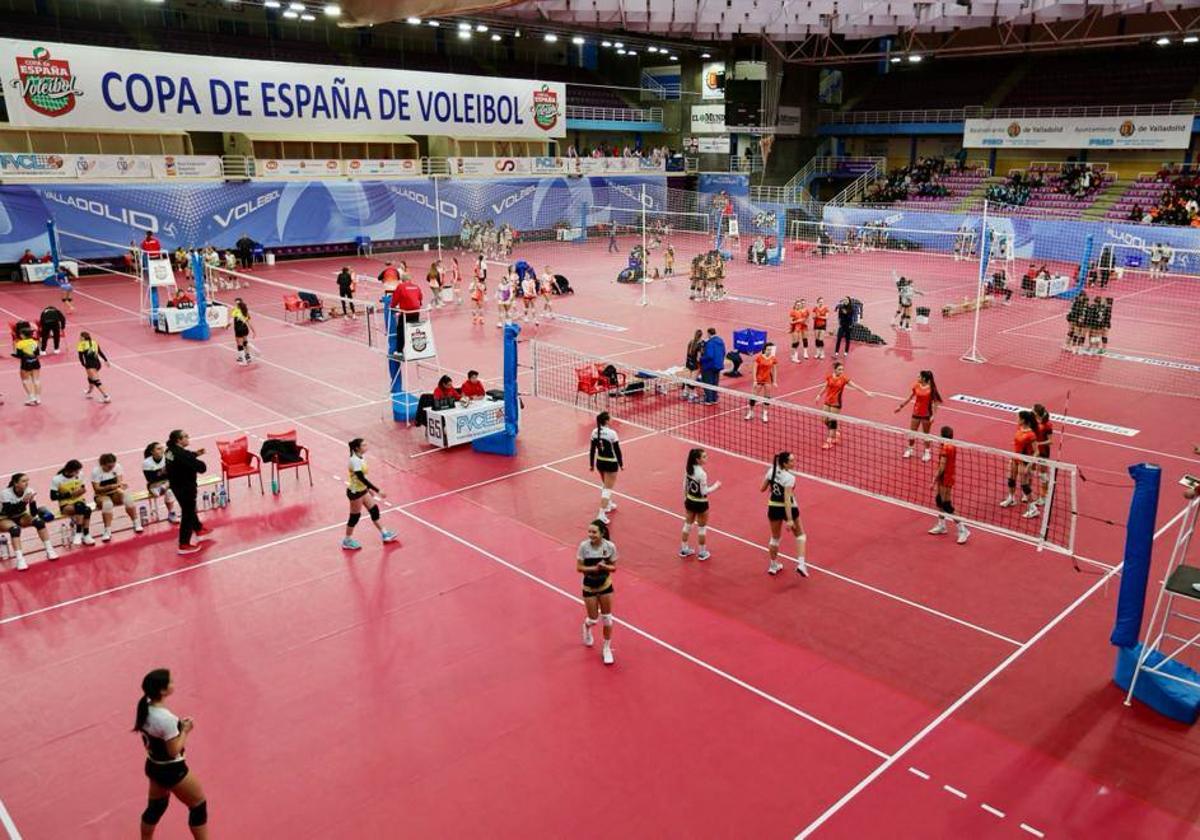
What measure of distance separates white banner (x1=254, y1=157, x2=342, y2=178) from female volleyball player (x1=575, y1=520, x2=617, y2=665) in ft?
135

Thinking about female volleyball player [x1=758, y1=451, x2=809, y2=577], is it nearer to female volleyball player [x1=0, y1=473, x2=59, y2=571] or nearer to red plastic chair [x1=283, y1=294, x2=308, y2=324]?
female volleyball player [x1=0, y1=473, x2=59, y2=571]

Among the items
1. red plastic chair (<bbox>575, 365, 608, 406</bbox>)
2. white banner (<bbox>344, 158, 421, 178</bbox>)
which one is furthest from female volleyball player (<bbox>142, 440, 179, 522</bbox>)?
white banner (<bbox>344, 158, 421, 178</bbox>)

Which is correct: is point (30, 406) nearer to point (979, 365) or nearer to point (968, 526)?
point (968, 526)

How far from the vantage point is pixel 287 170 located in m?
Answer: 45.7

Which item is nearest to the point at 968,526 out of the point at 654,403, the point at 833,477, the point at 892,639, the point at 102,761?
the point at 833,477

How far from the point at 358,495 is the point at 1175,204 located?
4713 cm

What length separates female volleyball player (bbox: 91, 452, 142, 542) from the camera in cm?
1319

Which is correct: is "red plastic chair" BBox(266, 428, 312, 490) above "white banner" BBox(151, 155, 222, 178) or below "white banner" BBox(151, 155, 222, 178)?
below

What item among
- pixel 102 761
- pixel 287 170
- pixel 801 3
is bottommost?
pixel 102 761

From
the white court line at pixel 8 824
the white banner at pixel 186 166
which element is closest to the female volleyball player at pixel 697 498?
the white court line at pixel 8 824

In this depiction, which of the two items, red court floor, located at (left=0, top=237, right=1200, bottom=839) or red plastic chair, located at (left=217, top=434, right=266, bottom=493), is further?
red plastic chair, located at (left=217, top=434, right=266, bottom=493)

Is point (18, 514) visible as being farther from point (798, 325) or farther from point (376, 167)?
point (376, 167)

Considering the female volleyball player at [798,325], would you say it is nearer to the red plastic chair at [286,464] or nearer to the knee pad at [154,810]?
the red plastic chair at [286,464]

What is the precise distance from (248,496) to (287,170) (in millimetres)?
35044
